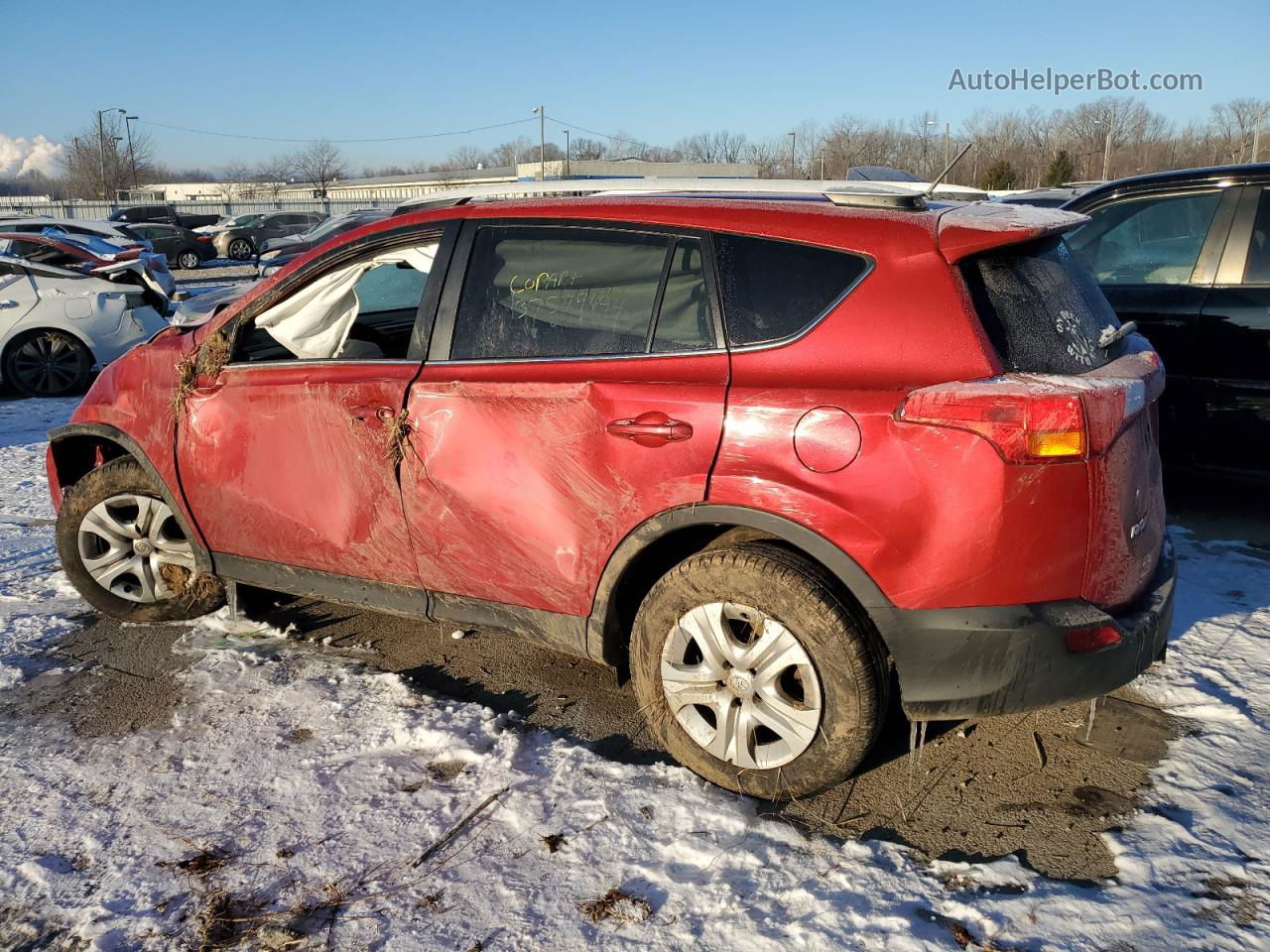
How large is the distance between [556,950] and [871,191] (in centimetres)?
247

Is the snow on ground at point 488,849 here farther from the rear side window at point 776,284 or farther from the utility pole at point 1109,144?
the utility pole at point 1109,144

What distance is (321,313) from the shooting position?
409 cm

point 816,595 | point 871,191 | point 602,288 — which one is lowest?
point 816,595

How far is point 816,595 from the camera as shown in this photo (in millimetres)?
2766

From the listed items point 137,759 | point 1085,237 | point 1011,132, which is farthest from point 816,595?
point 1011,132

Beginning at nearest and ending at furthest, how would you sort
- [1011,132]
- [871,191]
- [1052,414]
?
[1052,414] → [871,191] → [1011,132]

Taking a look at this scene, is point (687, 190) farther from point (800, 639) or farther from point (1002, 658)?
point (1002, 658)

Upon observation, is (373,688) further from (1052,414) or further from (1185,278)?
(1185,278)

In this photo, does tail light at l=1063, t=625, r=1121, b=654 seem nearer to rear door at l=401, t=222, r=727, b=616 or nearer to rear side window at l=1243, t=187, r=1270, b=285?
rear door at l=401, t=222, r=727, b=616

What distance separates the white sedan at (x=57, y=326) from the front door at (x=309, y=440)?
740 centimetres

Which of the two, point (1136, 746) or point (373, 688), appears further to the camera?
point (373, 688)

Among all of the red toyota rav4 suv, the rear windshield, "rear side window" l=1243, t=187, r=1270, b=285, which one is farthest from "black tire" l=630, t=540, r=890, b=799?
"rear side window" l=1243, t=187, r=1270, b=285

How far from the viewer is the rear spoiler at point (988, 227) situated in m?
2.78

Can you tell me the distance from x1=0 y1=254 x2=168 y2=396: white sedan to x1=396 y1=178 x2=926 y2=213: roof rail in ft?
25.4
